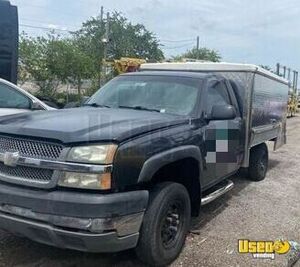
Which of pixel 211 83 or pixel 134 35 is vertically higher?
pixel 134 35

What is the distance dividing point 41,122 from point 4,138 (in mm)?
330

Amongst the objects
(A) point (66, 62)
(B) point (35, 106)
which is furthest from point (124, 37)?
(B) point (35, 106)

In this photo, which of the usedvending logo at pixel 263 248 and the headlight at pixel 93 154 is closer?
the headlight at pixel 93 154

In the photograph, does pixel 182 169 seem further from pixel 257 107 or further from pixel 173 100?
pixel 257 107

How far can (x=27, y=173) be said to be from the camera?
3660mm

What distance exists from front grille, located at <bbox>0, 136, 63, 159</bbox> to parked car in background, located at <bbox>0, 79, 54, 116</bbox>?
11.8ft

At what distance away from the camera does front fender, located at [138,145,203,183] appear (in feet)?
12.2

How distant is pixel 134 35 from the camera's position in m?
43.1

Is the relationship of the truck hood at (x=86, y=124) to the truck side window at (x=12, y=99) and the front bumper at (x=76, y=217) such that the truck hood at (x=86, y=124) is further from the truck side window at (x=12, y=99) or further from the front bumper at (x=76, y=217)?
the truck side window at (x=12, y=99)

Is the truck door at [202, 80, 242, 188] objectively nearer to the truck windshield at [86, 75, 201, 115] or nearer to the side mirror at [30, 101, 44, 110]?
the truck windshield at [86, 75, 201, 115]

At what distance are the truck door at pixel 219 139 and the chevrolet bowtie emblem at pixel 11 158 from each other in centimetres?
203

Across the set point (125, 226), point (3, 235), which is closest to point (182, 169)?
point (125, 226)

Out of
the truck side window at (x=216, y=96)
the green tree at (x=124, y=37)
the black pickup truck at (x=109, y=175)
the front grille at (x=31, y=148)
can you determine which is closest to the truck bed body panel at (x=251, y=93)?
the truck side window at (x=216, y=96)

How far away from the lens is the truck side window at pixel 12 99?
7449 millimetres
